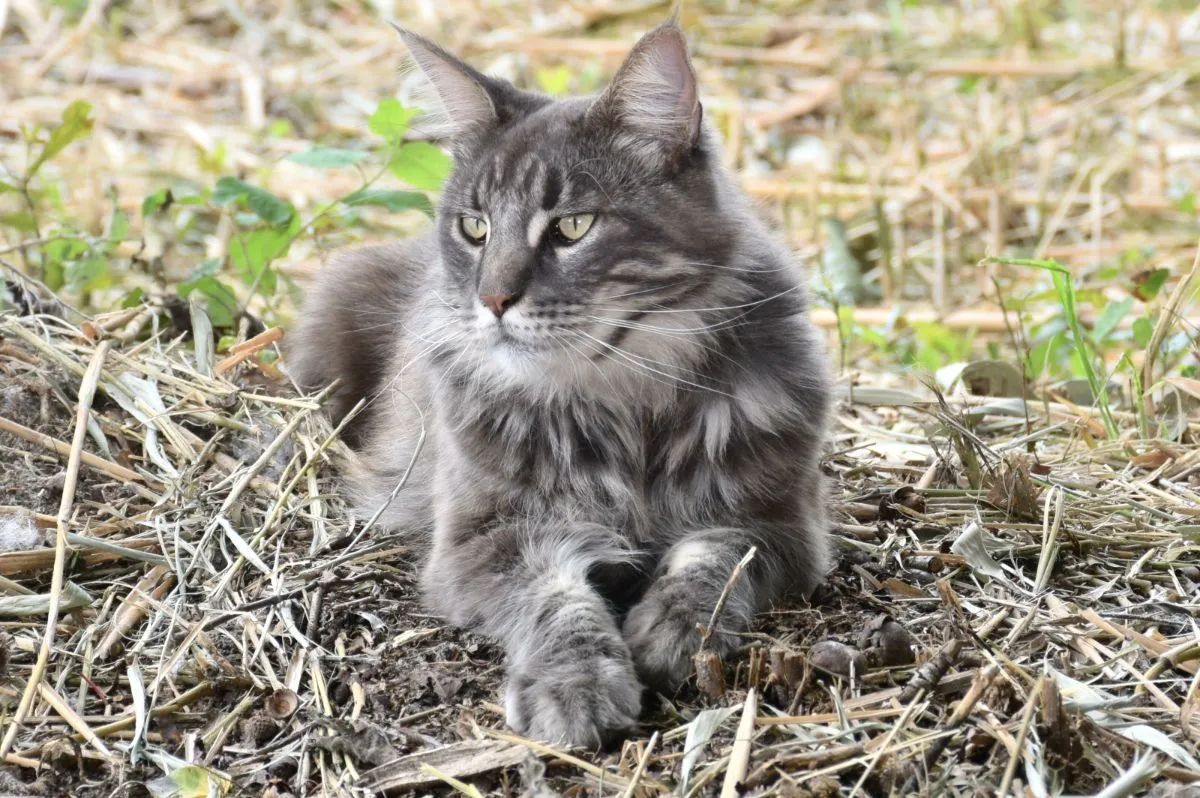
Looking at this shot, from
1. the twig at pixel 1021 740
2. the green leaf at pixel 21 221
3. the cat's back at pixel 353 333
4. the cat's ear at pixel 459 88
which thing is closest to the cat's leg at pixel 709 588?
the twig at pixel 1021 740

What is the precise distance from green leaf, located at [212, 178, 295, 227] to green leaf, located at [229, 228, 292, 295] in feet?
0.29

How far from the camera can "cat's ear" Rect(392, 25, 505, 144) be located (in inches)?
117

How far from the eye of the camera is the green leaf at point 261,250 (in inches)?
165

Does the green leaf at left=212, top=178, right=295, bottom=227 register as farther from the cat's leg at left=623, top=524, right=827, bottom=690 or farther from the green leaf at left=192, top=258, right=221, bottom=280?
the cat's leg at left=623, top=524, right=827, bottom=690

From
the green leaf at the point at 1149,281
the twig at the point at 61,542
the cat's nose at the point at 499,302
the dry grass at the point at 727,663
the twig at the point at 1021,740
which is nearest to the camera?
the twig at the point at 1021,740

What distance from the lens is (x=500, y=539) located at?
2766 mm

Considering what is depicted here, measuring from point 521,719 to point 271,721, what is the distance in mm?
480

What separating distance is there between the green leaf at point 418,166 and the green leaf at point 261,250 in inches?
20.8

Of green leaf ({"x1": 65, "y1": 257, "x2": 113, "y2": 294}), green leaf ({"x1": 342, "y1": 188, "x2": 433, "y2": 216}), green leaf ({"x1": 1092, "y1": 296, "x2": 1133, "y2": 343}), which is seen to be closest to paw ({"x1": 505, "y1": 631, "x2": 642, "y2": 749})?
green leaf ({"x1": 342, "y1": 188, "x2": 433, "y2": 216})

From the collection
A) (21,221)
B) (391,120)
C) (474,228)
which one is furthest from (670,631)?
(21,221)

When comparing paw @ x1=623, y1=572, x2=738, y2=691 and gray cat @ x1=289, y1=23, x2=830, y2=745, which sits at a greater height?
gray cat @ x1=289, y1=23, x2=830, y2=745

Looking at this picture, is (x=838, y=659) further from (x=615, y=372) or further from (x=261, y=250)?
(x=261, y=250)

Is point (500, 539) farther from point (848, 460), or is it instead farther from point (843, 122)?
point (843, 122)

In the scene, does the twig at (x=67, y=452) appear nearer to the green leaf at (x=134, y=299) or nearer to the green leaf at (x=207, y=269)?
the green leaf at (x=134, y=299)
